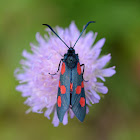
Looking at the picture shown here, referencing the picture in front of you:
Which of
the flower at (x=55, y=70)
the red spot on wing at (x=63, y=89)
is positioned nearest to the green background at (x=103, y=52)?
the flower at (x=55, y=70)

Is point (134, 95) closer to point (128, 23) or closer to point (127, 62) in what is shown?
point (127, 62)

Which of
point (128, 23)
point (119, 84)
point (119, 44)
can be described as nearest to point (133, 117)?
point (119, 84)

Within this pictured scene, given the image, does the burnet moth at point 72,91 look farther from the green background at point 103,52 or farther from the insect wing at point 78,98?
the green background at point 103,52

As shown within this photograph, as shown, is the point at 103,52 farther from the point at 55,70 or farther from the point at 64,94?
the point at 64,94

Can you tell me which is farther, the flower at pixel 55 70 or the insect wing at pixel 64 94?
the flower at pixel 55 70

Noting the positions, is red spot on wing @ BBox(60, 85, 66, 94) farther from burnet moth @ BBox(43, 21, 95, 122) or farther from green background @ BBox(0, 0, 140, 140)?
green background @ BBox(0, 0, 140, 140)

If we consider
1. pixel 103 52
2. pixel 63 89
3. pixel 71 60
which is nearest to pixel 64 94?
pixel 63 89

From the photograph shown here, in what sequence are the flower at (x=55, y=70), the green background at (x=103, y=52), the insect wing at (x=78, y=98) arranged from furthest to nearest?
the green background at (x=103, y=52) → the flower at (x=55, y=70) → the insect wing at (x=78, y=98)

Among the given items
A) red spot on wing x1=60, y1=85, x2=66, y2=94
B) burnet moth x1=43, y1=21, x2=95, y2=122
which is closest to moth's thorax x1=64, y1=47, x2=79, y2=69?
burnet moth x1=43, y1=21, x2=95, y2=122
